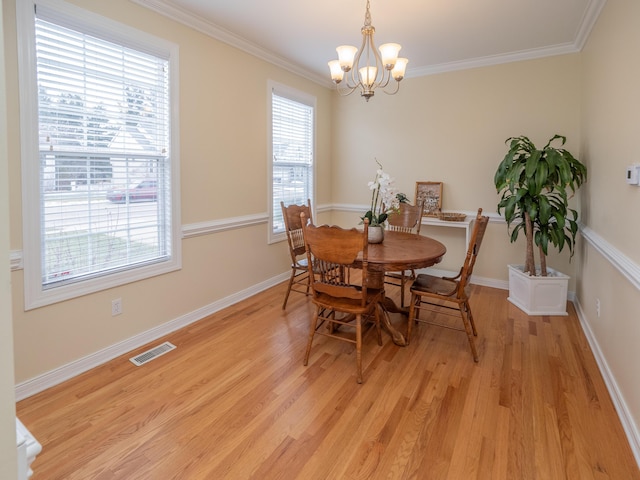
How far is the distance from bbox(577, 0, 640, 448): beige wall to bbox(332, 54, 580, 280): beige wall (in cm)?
50

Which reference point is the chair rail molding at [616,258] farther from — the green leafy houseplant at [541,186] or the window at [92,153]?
the window at [92,153]

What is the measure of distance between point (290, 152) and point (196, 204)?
5.37ft

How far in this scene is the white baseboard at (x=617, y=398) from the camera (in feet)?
5.82

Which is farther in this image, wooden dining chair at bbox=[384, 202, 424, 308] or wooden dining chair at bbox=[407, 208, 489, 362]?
wooden dining chair at bbox=[384, 202, 424, 308]

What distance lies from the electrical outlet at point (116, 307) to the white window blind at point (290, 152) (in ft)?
6.32

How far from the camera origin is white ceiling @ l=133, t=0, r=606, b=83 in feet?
9.32

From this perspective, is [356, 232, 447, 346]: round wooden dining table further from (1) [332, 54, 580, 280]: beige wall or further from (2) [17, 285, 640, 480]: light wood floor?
(1) [332, 54, 580, 280]: beige wall

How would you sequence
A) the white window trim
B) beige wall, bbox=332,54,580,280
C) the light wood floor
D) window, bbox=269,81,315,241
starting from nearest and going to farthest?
the light wood floor < beige wall, bbox=332,54,580,280 < the white window trim < window, bbox=269,81,315,241

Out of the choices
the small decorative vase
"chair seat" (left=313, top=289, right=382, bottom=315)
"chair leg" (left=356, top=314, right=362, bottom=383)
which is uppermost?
the small decorative vase

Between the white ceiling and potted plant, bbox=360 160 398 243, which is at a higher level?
the white ceiling

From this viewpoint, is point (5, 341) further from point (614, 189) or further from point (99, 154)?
point (614, 189)

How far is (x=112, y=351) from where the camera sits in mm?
2631

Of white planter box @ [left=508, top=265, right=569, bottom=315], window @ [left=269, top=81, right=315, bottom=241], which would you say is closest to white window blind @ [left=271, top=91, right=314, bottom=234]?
window @ [left=269, top=81, right=315, bottom=241]

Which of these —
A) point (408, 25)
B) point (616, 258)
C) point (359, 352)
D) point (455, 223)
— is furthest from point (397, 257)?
point (408, 25)
